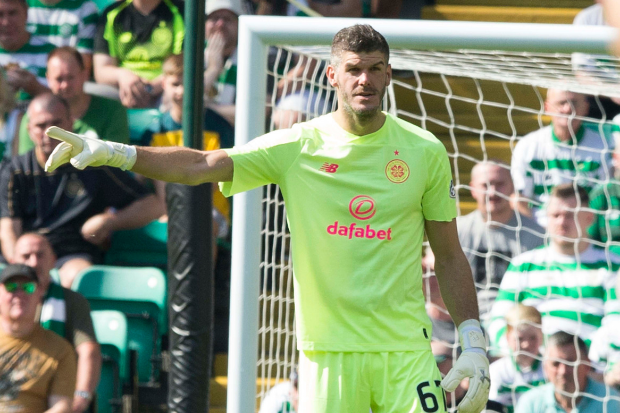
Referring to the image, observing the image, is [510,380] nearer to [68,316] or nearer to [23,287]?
[68,316]

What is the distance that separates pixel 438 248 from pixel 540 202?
8.17ft

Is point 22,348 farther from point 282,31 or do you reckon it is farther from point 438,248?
point 438,248

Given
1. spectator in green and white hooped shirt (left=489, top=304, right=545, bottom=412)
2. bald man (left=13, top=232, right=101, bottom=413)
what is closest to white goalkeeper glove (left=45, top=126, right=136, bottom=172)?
bald man (left=13, top=232, right=101, bottom=413)

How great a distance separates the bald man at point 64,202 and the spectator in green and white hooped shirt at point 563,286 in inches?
96.7

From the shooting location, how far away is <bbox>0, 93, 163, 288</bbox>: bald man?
5.92 m

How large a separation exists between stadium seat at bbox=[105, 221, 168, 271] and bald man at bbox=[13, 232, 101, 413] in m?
0.63

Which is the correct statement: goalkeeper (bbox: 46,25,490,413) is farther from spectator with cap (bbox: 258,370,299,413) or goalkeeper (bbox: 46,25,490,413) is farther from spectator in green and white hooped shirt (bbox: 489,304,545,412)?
spectator in green and white hooped shirt (bbox: 489,304,545,412)

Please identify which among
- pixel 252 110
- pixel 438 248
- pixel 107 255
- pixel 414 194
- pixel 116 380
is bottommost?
pixel 116 380

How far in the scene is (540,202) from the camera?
5523 mm

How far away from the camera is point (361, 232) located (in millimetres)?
3119

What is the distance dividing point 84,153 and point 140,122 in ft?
11.6

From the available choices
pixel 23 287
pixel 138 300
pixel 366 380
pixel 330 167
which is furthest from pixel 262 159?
pixel 138 300

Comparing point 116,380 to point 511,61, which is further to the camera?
point 116,380

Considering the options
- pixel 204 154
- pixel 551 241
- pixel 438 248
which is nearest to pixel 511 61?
pixel 551 241
